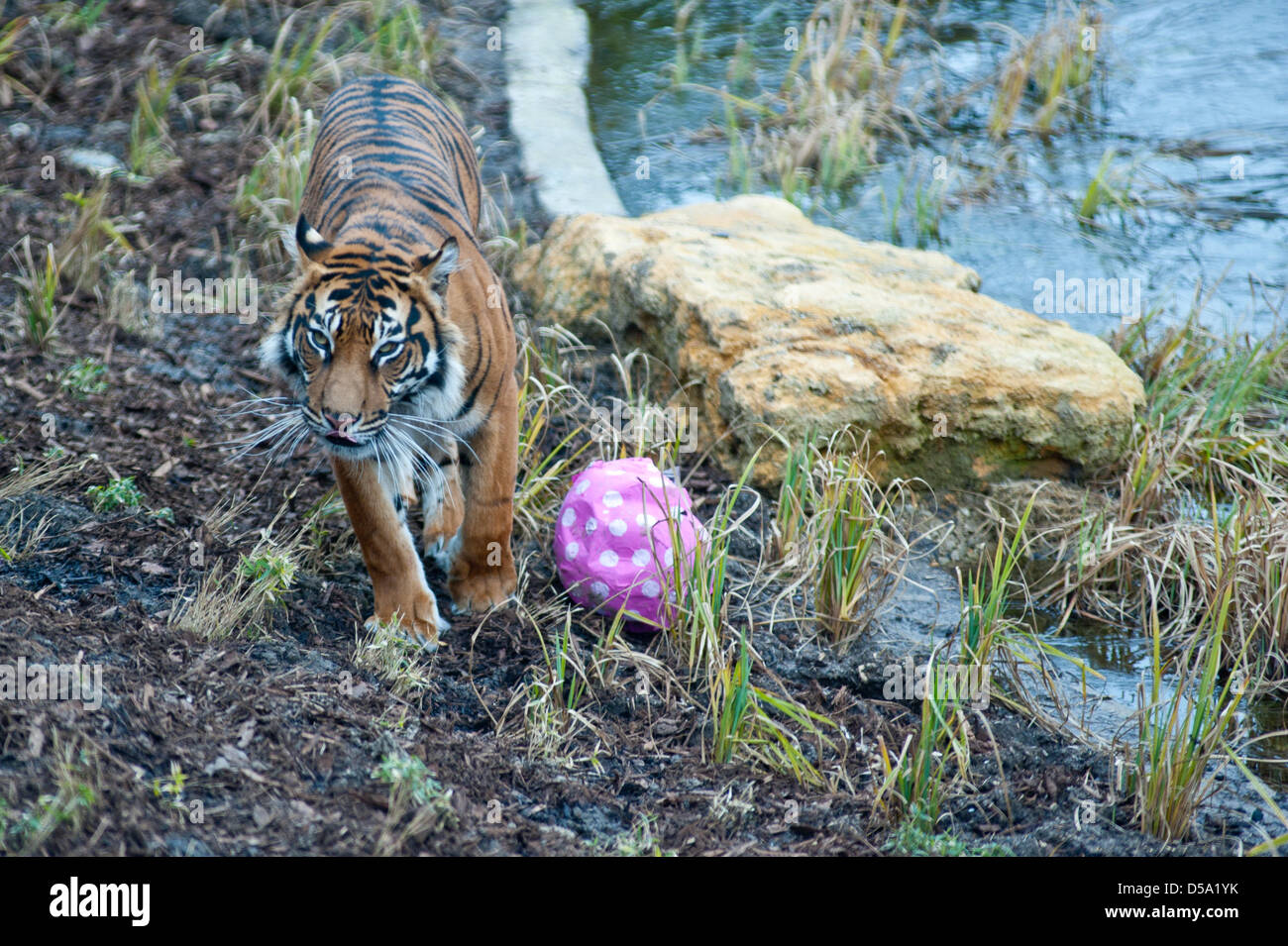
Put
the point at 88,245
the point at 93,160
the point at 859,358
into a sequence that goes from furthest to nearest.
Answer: the point at 93,160 → the point at 88,245 → the point at 859,358

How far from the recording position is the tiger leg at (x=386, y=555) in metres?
3.49

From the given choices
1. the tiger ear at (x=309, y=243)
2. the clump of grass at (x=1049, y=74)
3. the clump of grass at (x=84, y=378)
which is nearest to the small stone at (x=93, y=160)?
the clump of grass at (x=84, y=378)

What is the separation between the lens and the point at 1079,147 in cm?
688

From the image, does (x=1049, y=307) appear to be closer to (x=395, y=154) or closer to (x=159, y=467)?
(x=395, y=154)

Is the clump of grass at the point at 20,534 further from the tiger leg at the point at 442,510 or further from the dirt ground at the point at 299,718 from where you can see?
the tiger leg at the point at 442,510

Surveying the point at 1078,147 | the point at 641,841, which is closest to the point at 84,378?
the point at 641,841

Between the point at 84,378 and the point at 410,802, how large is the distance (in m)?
2.72

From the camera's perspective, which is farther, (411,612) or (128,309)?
(128,309)

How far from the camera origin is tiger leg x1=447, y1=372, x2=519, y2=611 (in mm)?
3654

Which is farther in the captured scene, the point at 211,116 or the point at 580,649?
the point at 211,116

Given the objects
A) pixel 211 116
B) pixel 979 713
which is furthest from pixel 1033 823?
pixel 211 116

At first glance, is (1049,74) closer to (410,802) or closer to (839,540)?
(839,540)

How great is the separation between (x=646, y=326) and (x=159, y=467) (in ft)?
6.49
